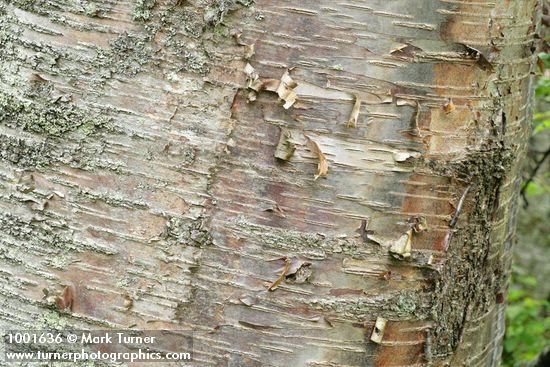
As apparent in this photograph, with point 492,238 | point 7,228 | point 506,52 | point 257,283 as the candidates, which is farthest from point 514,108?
point 7,228

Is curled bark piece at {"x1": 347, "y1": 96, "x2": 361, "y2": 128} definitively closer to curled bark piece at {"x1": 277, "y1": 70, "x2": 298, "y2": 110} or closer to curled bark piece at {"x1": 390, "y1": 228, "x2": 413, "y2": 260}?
curled bark piece at {"x1": 277, "y1": 70, "x2": 298, "y2": 110}

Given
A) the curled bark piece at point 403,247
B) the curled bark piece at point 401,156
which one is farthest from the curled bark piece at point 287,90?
the curled bark piece at point 403,247

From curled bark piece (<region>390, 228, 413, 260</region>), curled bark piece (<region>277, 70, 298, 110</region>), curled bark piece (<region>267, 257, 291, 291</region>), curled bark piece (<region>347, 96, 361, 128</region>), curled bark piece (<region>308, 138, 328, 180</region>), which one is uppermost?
curled bark piece (<region>277, 70, 298, 110</region>)

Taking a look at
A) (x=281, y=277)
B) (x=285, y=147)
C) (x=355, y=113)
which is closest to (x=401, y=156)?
(x=355, y=113)

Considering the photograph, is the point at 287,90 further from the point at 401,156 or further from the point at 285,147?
the point at 401,156

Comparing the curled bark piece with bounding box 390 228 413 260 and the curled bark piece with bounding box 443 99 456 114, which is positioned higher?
the curled bark piece with bounding box 443 99 456 114

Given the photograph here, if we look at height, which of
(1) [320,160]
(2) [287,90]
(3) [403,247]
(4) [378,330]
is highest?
(2) [287,90]

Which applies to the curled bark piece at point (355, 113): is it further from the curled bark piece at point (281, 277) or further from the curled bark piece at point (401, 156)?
the curled bark piece at point (281, 277)

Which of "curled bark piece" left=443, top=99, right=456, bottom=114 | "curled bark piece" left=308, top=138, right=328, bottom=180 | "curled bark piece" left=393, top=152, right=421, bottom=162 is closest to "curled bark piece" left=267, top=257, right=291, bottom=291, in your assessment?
"curled bark piece" left=308, top=138, right=328, bottom=180
